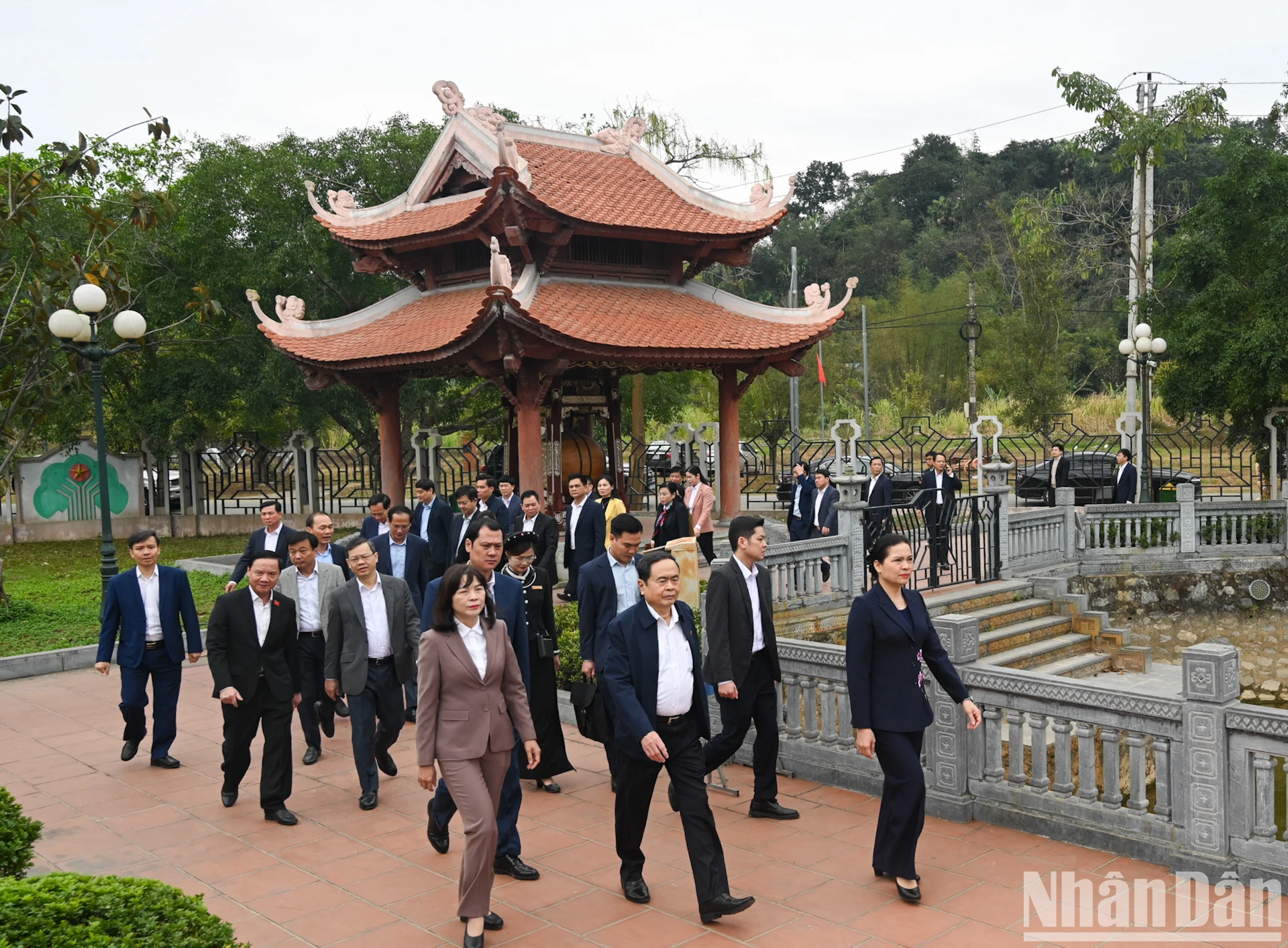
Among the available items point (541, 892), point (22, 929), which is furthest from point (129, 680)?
point (22, 929)

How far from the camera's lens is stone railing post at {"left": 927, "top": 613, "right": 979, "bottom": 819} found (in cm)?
636

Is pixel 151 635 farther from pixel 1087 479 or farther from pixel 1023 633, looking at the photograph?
pixel 1087 479

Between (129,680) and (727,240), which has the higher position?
(727,240)

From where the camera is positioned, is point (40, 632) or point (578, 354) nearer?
point (40, 632)

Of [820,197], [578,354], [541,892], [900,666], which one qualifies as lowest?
[541,892]

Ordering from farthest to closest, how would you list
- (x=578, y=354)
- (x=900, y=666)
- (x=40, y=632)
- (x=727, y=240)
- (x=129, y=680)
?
(x=727, y=240), (x=578, y=354), (x=40, y=632), (x=129, y=680), (x=900, y=666)

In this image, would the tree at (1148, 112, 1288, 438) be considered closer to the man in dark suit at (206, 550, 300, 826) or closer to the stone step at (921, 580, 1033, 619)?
the stone step at (921, 580, 1033, 619)

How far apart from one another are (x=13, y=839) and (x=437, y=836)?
2022 mm

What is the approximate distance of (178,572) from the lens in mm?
7980

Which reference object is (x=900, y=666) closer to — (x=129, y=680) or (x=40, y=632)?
(x=129, y=680)

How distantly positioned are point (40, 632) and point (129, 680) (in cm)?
609

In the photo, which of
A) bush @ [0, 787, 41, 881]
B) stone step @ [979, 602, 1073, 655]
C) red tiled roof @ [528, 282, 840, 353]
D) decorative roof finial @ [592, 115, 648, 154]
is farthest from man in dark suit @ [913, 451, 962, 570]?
bush @ [0, 787, 41, 881]

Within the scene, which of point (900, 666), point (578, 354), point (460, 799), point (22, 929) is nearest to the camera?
point (22, 929)

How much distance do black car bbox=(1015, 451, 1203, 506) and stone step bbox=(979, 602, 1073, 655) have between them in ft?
26.3
